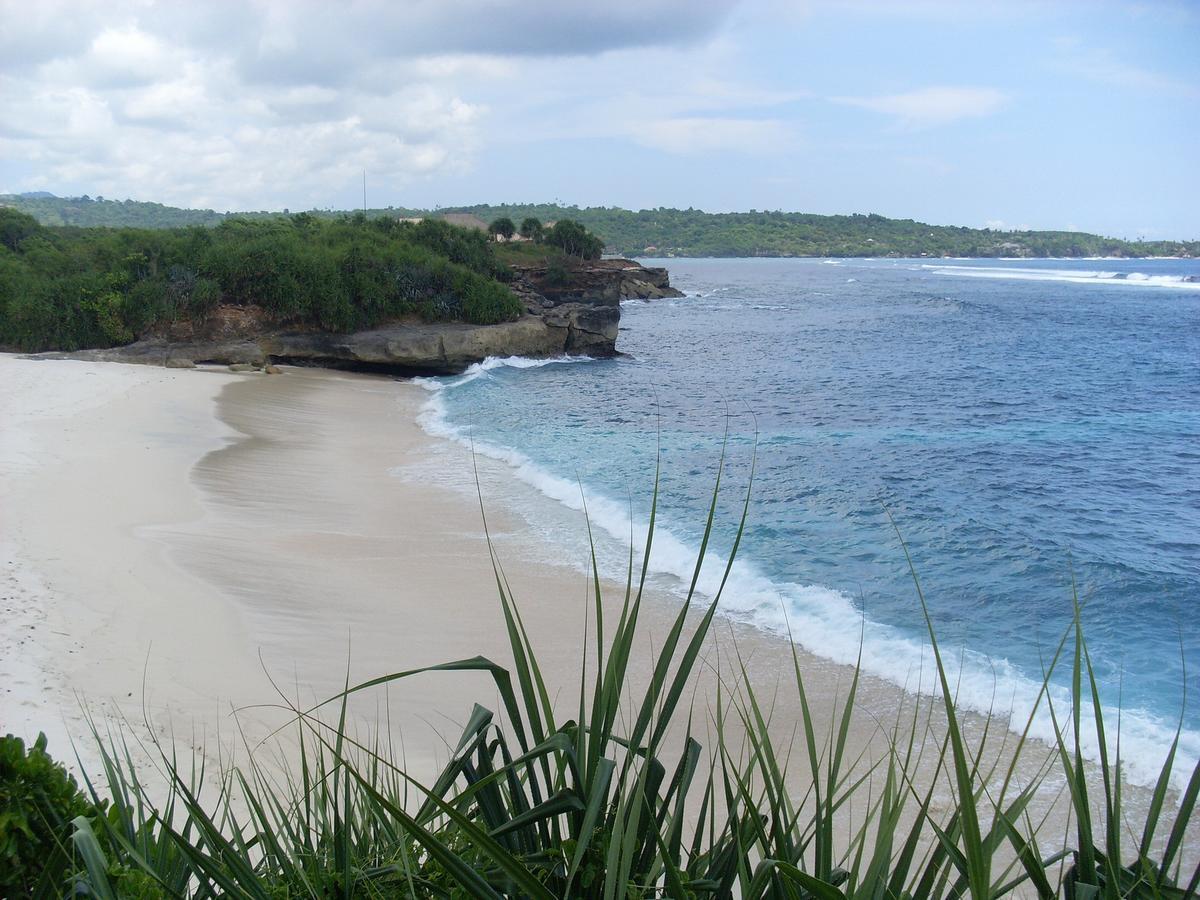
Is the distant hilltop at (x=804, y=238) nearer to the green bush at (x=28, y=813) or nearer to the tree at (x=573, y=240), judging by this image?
the tree at (x=573, y=240)

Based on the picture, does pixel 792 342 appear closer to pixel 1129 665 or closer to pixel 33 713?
pixel 1129 665

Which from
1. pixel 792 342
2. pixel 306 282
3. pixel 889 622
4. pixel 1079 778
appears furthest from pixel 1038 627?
pixel 792 342

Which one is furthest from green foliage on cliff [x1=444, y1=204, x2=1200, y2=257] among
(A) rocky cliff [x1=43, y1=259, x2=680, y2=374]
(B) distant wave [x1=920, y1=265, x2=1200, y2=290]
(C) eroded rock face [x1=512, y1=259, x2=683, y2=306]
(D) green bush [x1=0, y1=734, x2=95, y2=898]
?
(D) green bush [x1=0, y1=734, x2=95, y2=898]

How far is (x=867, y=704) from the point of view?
25.8ft

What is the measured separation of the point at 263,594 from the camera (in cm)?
938

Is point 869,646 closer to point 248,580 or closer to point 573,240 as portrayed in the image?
point 248,580

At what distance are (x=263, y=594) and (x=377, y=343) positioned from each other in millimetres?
23496

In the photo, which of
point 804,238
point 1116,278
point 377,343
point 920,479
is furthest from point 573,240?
point 804,238

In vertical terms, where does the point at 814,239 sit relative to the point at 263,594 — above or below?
above

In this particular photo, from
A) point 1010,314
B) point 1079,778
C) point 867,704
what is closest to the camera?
point 1079,778

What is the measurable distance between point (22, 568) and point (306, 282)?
25.4 m

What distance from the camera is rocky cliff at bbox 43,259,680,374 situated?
30375 millimetres

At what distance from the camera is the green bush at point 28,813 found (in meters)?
1.99

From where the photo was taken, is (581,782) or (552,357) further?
(552,357)
